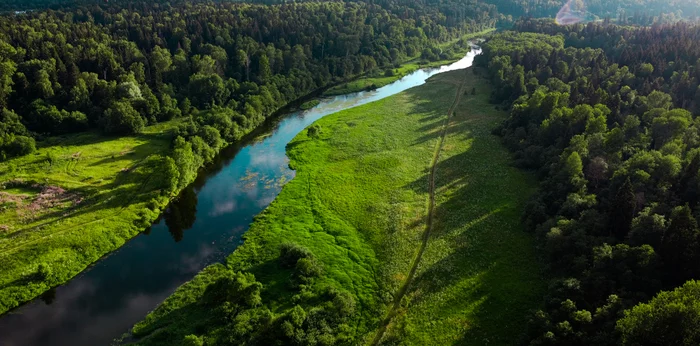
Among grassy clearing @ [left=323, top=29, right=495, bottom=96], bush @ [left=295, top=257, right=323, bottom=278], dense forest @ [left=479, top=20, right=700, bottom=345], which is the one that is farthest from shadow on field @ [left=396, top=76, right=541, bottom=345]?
grassy clearing @ [left=323, top=29, right=495, bottom=96]

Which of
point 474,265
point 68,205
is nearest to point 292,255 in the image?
point 474,265

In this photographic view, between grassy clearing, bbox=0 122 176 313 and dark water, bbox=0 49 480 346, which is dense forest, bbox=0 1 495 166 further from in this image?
dark water, bbox=0 49 480 346

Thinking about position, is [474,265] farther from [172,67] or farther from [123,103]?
[172,67]

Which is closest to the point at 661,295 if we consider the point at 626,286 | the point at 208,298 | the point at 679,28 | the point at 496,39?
the point at 626,286

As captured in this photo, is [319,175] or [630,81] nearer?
[319,175]

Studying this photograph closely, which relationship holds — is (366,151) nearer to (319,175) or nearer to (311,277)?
(319,175)

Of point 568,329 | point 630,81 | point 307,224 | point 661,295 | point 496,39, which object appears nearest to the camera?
point 661,295

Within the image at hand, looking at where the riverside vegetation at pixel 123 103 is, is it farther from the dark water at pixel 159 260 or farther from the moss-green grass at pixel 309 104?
the moss-green grass at pixel 309 104

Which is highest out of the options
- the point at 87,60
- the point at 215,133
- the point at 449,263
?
the point at 87,60
